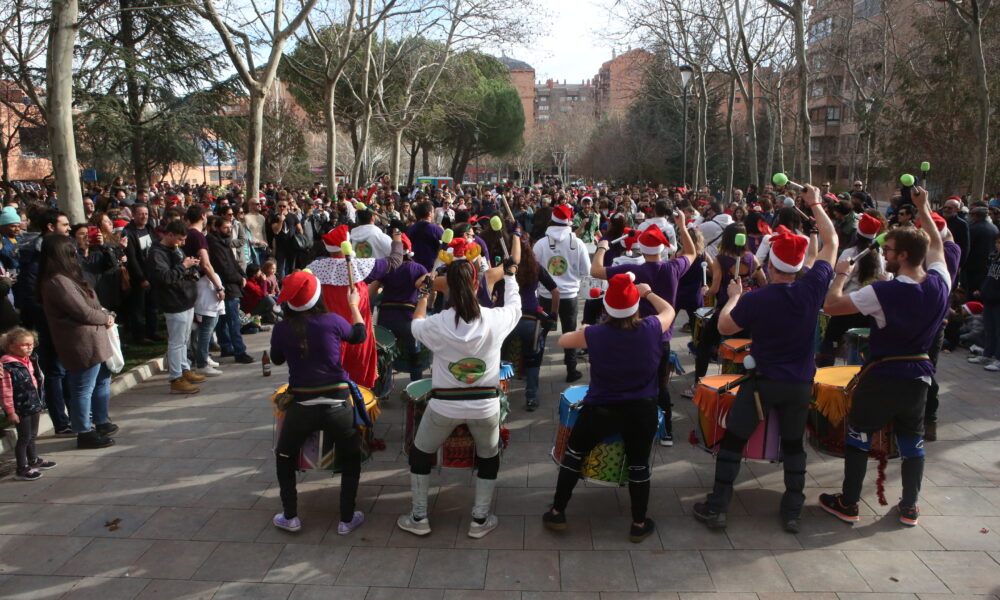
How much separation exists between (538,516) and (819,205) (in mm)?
2668

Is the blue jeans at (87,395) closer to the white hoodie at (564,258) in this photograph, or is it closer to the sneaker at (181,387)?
the sneaker at (181,387)

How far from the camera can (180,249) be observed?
7.25 metres

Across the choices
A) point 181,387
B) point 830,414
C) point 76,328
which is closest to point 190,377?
point 181,387

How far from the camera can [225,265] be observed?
785 centimetres

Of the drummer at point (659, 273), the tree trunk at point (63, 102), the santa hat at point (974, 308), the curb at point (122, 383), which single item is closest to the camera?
the drummer at point (659, 273)

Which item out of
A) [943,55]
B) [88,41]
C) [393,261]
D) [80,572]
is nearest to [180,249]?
[393,261]

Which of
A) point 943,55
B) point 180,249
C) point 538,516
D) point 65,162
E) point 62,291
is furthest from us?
point 943,55

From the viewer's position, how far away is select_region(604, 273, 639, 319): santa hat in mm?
3770

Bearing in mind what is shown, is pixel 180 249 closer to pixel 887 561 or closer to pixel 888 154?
pixel 887 561

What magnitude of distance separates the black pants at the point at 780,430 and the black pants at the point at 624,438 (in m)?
0.54

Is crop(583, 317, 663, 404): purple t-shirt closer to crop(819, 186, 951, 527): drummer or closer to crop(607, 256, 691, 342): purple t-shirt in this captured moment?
crop(819, 186, 951, 527): drummer

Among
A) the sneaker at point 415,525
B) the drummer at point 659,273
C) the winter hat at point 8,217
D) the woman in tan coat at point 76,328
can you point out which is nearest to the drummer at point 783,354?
the drummer at point 659,273

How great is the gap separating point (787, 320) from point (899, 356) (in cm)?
72

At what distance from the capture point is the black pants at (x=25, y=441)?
4980mm
